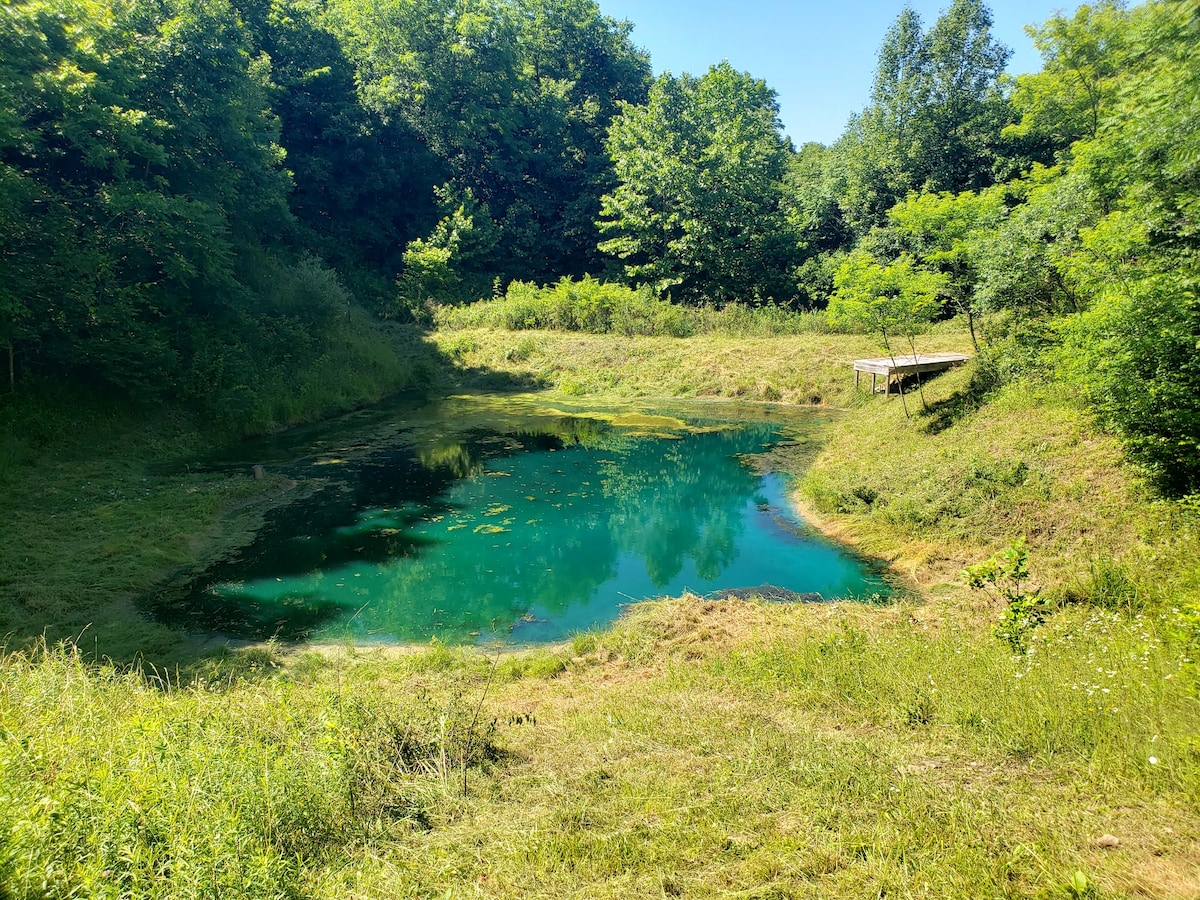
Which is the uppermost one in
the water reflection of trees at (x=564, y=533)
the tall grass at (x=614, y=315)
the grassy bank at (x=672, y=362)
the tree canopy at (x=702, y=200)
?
the tree canopy at (x=702, y=200)

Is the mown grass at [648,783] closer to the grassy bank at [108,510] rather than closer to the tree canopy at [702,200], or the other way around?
the grassy bank at [108,510]

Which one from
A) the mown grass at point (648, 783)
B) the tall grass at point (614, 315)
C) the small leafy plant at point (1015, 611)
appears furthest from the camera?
the tall grass at point (614, 315)

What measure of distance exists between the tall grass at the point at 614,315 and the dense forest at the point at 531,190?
309 centimetres

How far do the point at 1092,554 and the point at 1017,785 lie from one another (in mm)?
5557

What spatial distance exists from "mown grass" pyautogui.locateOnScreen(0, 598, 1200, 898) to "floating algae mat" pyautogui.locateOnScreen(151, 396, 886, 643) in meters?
3.15

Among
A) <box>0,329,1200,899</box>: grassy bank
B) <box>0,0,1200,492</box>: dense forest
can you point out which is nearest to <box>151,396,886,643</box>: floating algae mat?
<box>0,329,1200,899</box>: grassy bank

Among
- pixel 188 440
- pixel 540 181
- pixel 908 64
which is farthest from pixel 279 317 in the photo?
pixel 908 64

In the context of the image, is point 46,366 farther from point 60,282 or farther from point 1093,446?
point 1093,446

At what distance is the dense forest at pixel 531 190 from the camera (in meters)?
9.92

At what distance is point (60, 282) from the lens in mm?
13258

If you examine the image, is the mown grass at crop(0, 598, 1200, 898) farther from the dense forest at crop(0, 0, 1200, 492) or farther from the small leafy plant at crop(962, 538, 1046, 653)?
the dense forest at crop(0, 0, 1200, 492)

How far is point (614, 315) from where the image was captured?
29.8 m

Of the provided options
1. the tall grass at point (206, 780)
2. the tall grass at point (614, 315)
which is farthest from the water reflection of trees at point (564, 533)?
the tall grass at point (614, 315)

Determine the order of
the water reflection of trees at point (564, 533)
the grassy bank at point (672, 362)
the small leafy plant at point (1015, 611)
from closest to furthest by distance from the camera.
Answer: the small leafy plant at point (1015, 611) < the water reflection of trees at point (564, 533) < the grassy bank at point (672, 362)
